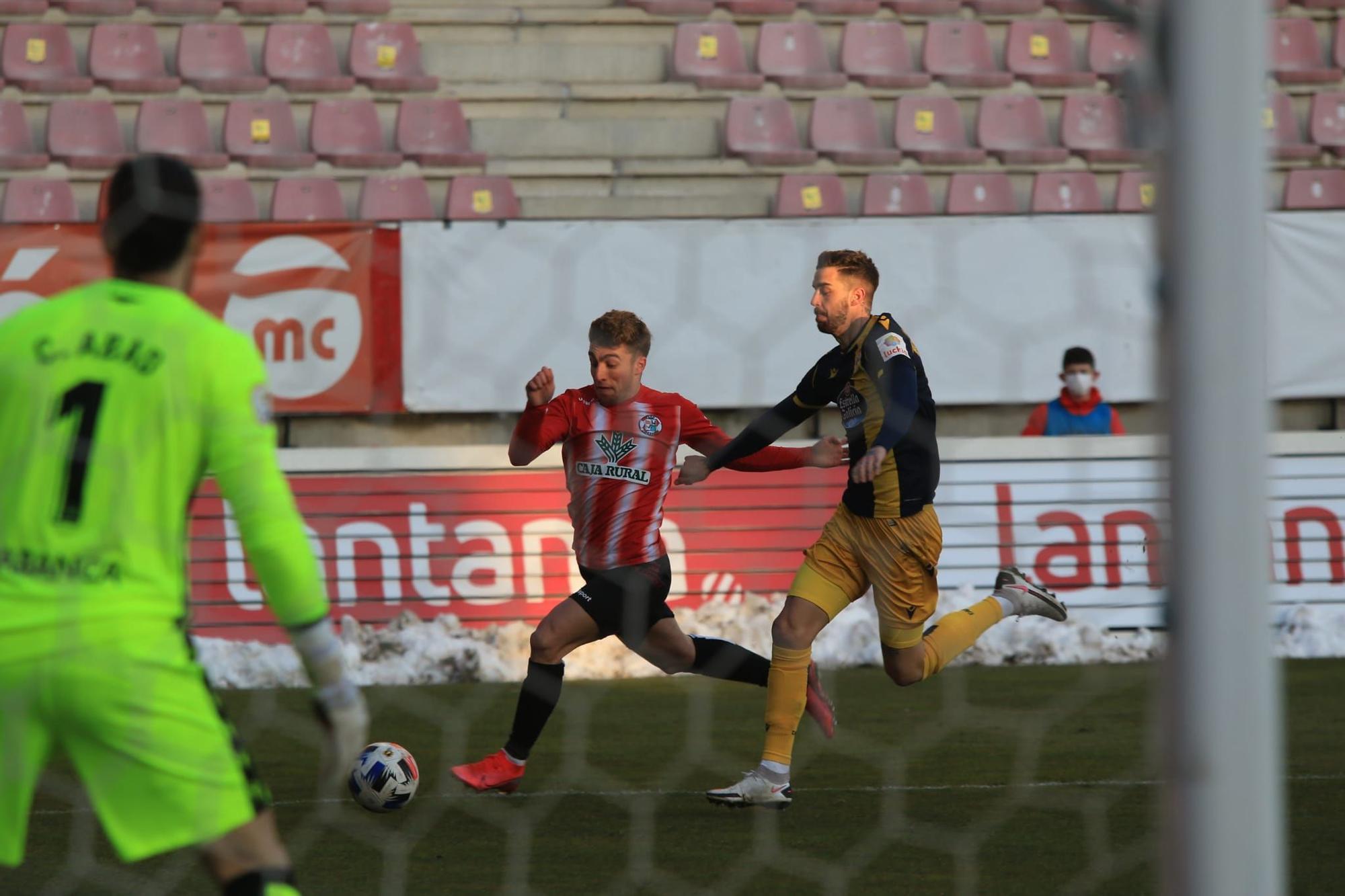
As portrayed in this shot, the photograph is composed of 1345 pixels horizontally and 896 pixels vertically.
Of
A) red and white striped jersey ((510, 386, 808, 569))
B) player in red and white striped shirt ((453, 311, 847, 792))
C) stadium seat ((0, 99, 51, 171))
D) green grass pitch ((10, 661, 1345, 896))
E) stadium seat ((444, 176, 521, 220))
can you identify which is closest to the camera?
green grass pitch ((10, 661, 1345, 896))

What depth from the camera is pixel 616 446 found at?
4832mm

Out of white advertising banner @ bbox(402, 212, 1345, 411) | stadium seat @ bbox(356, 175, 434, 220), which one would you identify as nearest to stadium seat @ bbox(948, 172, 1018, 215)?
white advertising banner @ bbox(402, 212, 1345, 411)

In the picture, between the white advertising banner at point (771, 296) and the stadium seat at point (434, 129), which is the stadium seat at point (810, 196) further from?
the stadium seat at point (434, 129)

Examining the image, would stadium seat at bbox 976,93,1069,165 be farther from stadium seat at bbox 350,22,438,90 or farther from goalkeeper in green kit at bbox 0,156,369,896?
goalkeeper in green kit at bbox 0,156,369,896

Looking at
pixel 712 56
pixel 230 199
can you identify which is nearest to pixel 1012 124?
pixel 712 56

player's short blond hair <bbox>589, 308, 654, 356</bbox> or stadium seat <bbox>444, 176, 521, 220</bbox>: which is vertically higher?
stadium seat <bbox>444, 176, 521, 220</bbox>

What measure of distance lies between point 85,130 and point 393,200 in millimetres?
2140

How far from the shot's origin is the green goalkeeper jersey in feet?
7.23

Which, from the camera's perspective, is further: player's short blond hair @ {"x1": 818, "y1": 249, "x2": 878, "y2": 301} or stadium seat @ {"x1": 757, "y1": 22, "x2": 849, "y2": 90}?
stadium seat @ {"x1": 757, "y1": 22, "x2": 849, "y2": 90}

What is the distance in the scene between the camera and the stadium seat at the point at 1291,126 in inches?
422

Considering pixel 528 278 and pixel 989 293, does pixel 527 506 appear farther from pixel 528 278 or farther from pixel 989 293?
pixel 989 293

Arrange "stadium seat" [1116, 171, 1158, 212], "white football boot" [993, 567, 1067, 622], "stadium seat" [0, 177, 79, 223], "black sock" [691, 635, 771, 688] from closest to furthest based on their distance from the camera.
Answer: "black sock" [691, 635, 771, 688], "white football boot" [993, 567, 1067, 622], "stadium seat" [0, 177, 79, 223], "stadium seat" [1116, 171, 1158, 212]

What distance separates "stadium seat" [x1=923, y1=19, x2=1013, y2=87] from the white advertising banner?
2623 mm

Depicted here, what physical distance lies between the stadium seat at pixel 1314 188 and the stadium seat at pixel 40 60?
7.65m
